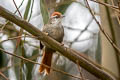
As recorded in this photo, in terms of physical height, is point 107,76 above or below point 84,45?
above

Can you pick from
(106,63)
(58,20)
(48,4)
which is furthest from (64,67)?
(106,63)

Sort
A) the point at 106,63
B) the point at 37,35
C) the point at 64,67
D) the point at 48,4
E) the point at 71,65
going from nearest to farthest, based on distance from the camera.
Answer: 1. the point at 37,35
2. the point at 106,63
3. the point at 48,4
4. the point at 64,67
5. the point at 71,65

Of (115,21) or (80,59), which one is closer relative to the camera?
(80,59)

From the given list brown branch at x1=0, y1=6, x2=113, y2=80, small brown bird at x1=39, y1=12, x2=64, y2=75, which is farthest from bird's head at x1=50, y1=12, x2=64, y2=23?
brown branch at x1=0, y1=6, x2=113, y2=80

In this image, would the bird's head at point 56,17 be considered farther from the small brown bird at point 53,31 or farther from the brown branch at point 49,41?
the brown branch at point 49,41

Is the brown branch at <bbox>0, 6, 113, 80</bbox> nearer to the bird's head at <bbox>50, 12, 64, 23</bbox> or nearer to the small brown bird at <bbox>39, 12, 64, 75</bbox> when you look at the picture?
the small brown bird at <bbox>39, 12, 64, 75</bbox>

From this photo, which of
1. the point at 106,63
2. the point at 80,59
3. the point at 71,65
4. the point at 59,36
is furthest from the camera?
the point at 71,65

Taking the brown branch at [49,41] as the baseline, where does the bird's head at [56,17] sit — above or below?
below

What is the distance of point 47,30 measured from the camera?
3.00 metres

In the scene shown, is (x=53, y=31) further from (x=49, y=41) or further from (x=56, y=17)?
(x=49, y=41)

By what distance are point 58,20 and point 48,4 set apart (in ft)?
1.25

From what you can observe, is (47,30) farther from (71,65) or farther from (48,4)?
(71,65)

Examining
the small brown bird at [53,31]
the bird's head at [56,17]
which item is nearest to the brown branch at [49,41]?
the small brown bird at [53,31]

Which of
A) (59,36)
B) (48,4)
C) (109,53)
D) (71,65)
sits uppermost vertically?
(48,4)
